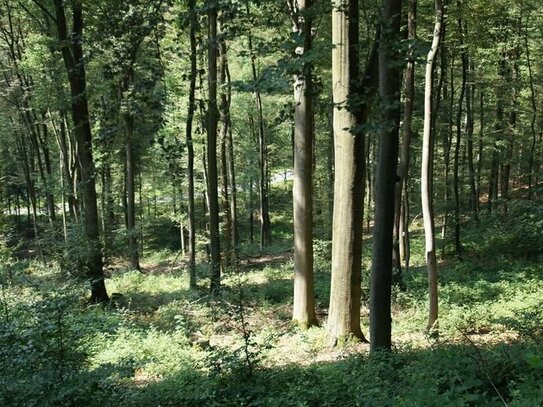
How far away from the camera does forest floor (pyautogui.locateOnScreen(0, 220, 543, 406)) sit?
4.29 metres

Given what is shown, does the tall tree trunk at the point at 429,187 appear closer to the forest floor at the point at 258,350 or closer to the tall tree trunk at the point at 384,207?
the forest floor at the point at 258,350

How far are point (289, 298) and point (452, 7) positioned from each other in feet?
29.9

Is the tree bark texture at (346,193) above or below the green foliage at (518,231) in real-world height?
above

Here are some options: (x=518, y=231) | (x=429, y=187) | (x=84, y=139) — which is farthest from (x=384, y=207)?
(x=518, y=231)

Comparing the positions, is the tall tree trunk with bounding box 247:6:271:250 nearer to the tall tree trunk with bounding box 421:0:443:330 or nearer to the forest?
the forest

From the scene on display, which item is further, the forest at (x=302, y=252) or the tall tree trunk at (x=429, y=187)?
the tall tree trunk at (x=429, y=187)

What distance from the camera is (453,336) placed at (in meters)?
8.51

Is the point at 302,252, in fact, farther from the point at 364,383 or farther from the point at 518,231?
the point at 518,231

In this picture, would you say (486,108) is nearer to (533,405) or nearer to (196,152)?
(196,152)

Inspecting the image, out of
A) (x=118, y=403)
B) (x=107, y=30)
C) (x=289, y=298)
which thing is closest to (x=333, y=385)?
(x=118, y=403)

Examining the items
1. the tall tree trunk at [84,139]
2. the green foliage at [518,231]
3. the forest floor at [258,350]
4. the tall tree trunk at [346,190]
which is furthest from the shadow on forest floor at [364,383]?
the green foliage at [518,231]

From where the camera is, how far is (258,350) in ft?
24.3

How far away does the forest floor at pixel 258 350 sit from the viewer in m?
4.29

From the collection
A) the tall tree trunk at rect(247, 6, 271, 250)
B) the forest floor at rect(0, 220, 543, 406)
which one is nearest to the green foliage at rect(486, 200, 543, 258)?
the forest floor at rect(0, 220, 543, 406)
